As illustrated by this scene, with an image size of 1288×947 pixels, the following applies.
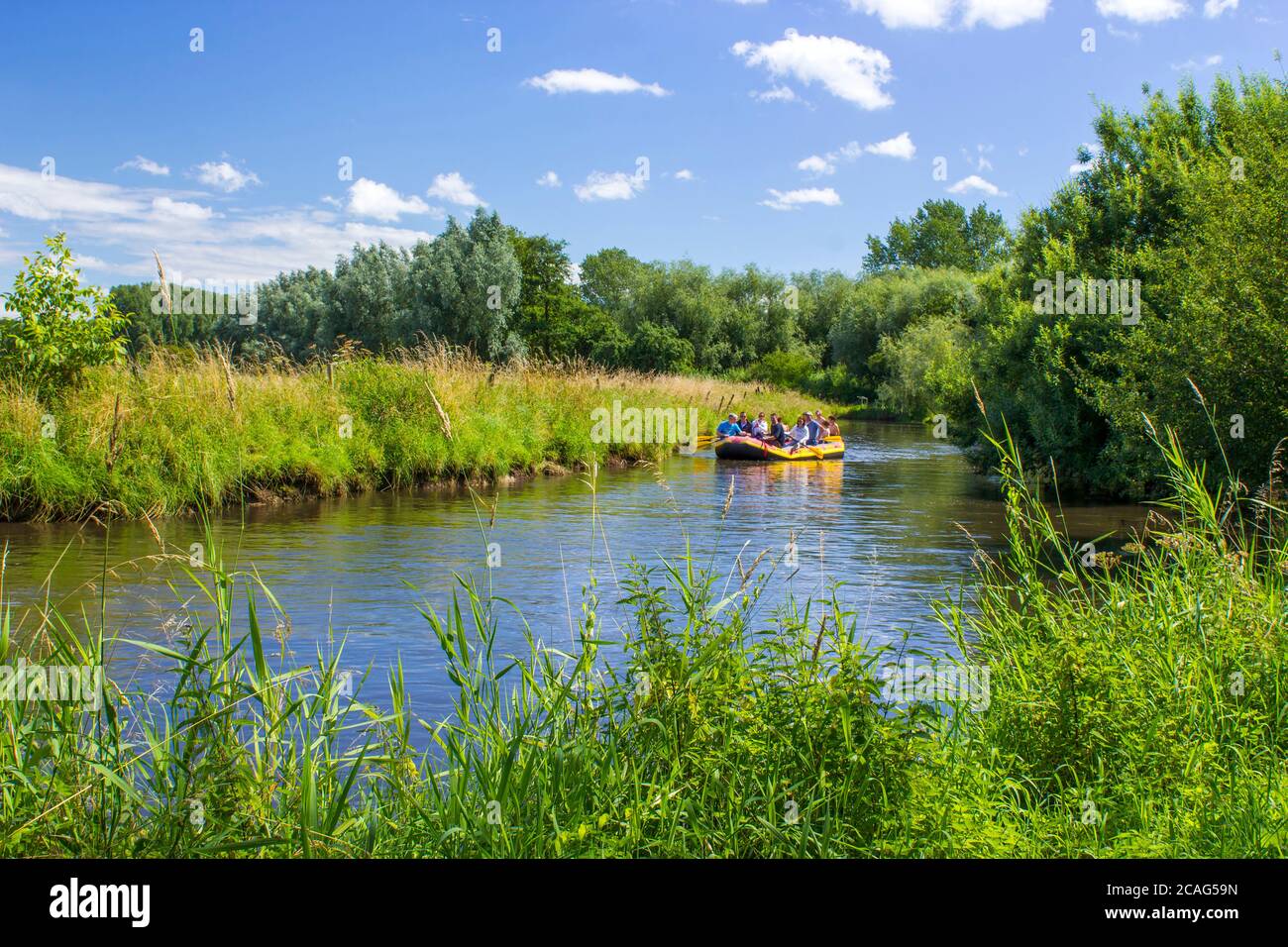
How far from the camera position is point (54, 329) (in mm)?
14320

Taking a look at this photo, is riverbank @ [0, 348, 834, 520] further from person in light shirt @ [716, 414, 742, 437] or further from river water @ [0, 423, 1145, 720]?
person in light shirt @ [716, 414, 742, 437]

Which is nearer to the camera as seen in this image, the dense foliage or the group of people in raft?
the dense foliage

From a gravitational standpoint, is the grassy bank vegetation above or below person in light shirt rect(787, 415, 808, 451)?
below

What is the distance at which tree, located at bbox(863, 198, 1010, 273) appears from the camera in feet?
294

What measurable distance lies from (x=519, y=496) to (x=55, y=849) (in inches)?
570

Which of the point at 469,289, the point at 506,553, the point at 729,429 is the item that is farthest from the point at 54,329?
the point at 469,289

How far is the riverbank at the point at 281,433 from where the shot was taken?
44.6 feet

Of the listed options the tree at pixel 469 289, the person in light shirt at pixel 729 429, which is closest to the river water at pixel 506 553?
the person in light shirt at pixel 729 429

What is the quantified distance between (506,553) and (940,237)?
8570 cm

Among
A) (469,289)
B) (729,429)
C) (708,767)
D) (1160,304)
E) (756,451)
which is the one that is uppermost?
(469,289)

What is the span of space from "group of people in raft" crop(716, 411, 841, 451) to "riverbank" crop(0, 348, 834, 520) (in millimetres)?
2675

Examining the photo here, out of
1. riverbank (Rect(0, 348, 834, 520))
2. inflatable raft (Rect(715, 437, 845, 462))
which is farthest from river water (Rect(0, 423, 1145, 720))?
inflatable raft (Rect(715, 437, 845, 462))

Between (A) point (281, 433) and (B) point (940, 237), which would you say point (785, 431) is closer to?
(A) point (281, 433)
